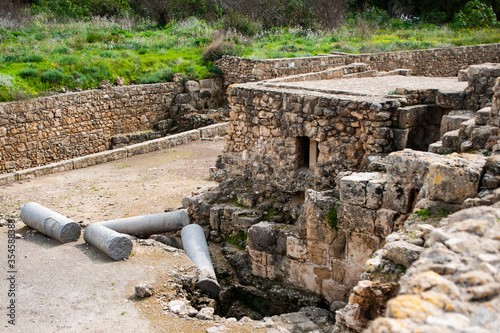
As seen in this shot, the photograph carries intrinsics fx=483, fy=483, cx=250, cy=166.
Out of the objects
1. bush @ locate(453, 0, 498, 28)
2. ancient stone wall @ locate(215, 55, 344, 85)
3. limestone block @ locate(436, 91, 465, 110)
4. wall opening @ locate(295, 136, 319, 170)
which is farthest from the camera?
bush @ locate(453, 0, 498, 28)

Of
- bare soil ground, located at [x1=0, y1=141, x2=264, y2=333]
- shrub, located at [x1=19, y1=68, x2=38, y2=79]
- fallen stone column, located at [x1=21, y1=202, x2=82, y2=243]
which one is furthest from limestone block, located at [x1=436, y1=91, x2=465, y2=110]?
shrub, located at [x1=19, y1=68, x2=38, y2=79]

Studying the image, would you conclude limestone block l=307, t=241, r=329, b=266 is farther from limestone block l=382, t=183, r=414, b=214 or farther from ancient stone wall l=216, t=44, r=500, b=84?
ancient stone wall l=216, t=44, r=500, b=84

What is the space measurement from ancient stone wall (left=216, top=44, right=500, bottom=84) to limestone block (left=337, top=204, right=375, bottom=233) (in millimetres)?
12045

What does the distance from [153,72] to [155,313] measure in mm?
14365

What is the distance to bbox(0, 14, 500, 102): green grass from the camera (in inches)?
656

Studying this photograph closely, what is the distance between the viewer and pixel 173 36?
2495 cm

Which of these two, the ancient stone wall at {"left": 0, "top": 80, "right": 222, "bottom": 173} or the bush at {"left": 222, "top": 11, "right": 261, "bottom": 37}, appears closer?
the ancient stone wall at {"left": 0, "top": 80, "right": 222, "bottom": 173}

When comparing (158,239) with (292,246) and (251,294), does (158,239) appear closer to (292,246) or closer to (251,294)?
(251,294)

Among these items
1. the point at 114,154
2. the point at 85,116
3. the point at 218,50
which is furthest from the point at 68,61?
the point at 218,50

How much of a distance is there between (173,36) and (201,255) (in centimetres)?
1877

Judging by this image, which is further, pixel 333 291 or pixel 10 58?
pixel 10 58

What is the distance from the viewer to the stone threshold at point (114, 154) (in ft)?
43.3

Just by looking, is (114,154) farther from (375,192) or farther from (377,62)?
(377,62)

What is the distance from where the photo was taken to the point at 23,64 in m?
17.0
